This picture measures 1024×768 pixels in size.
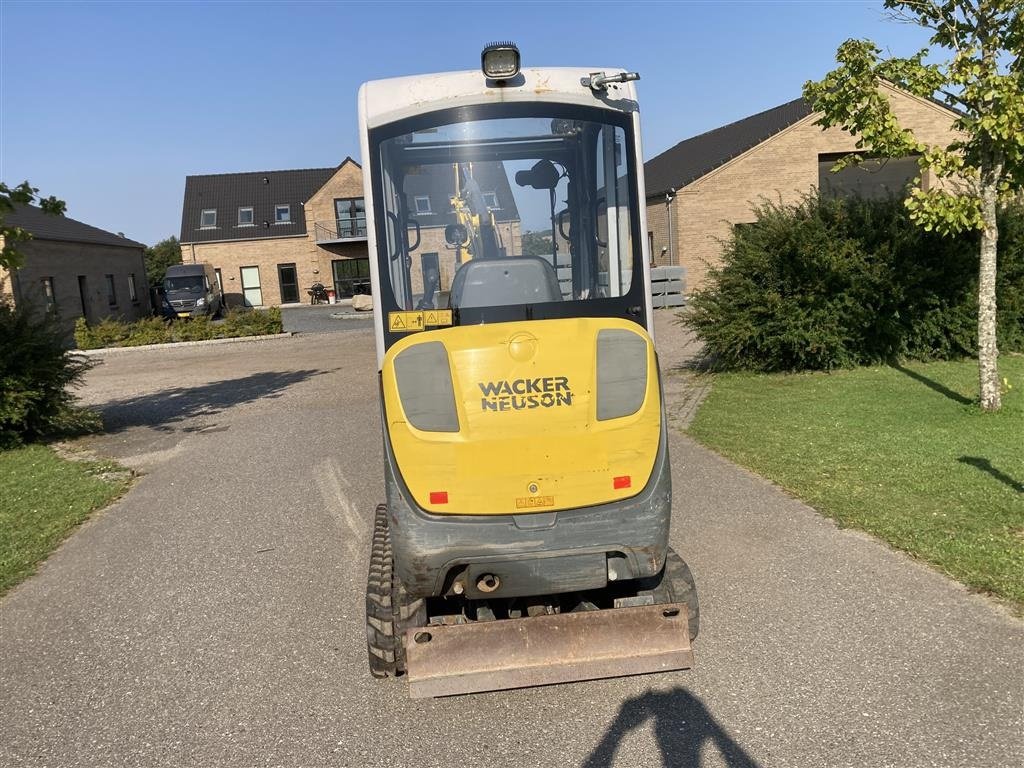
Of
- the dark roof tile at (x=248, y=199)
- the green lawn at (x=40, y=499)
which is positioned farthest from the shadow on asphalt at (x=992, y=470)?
the dark roof tile at (x=248, y=199)

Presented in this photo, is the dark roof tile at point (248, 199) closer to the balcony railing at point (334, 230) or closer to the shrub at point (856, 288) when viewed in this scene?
the balcony railing at point (334, 230)

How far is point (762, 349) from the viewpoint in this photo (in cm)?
1350

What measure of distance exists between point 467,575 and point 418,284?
1645 mm

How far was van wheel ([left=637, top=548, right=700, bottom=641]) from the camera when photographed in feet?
13.4

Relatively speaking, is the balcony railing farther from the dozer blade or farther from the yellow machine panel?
the dozer blade

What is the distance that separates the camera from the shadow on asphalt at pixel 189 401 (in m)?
12.8

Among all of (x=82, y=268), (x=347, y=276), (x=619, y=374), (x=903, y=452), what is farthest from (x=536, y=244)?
(x=347, y=276)

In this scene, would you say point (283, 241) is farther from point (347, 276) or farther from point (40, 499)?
point (40, 499)

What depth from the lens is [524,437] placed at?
11.6 feet

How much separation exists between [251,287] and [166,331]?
750 inches

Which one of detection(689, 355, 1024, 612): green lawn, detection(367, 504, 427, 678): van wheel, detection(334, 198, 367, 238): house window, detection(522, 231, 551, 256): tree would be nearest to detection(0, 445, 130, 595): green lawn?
detection(367, 504, 427, 678): van wheel

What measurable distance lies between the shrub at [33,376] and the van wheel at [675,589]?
30.8 ft

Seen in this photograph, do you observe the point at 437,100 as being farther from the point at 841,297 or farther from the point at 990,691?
the point at 841,297

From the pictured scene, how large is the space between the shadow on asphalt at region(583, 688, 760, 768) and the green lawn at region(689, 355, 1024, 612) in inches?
80.9
